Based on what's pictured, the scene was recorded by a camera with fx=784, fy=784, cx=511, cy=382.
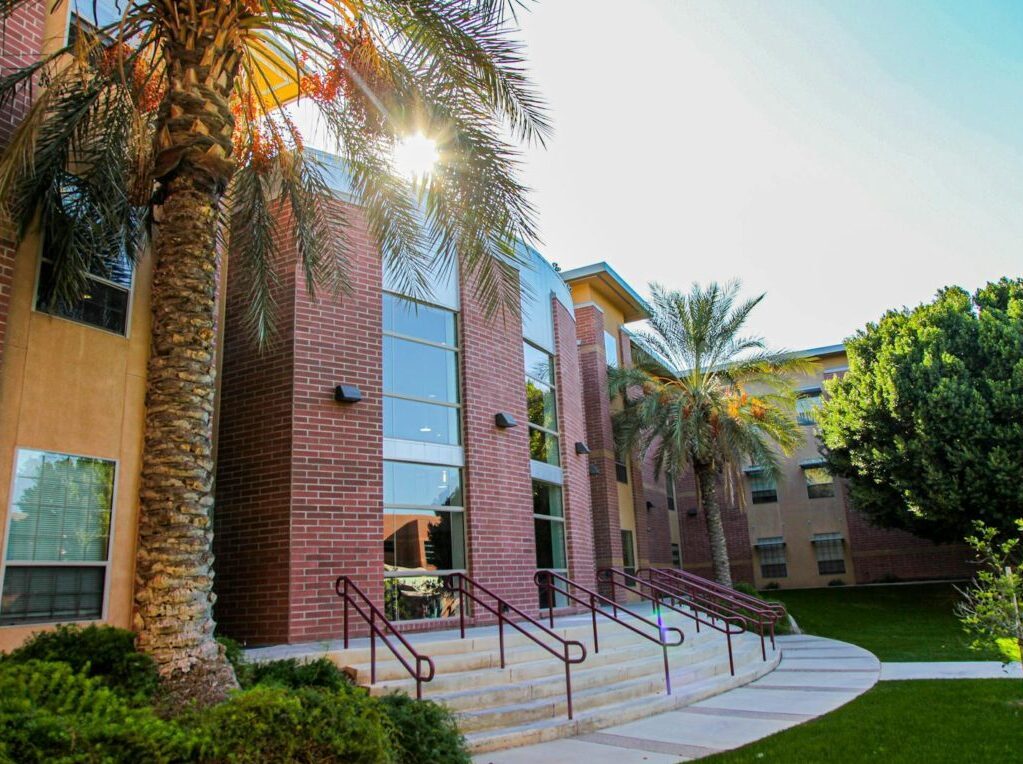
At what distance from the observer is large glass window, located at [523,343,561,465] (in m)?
16.2

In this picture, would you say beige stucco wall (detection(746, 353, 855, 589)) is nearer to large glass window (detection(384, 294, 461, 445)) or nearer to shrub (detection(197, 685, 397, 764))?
large glass window (detection(384, 294, 461, 445))

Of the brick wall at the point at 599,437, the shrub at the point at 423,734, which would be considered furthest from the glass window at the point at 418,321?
the brick wall at the point at 599,437

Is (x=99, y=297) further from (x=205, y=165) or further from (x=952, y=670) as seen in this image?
(x=952, y=670)

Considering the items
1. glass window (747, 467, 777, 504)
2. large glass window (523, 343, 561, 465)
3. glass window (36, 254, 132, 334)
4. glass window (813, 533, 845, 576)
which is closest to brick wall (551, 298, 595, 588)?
large glass window (523, 343, 561, 465)

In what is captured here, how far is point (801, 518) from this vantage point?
32438 mm

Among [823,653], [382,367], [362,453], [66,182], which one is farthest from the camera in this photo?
[823,653]

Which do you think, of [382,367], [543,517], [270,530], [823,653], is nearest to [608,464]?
[543,517]

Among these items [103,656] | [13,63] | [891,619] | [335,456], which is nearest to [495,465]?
[335,456]

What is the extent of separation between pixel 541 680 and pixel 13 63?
8.87 metres

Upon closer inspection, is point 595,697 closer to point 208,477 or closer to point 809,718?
point 809,718

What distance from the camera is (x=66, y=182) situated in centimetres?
827

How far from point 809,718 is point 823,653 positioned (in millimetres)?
7179

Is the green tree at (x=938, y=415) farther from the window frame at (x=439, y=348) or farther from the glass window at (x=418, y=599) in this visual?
the glass window at (x=418, y=599)

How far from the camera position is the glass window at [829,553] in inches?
1244
